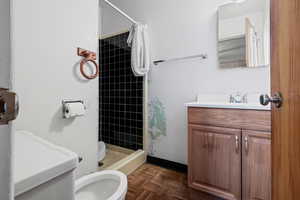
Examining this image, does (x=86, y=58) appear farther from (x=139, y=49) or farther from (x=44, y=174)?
(x=44, y=174)

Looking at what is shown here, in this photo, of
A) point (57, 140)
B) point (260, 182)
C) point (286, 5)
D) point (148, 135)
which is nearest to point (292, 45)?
point (286, 5)

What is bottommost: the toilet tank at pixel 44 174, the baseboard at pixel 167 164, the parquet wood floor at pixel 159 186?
the parquet wood floor at pixel 159 186

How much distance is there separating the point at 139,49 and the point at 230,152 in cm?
137

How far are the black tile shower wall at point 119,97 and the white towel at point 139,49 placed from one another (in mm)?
243

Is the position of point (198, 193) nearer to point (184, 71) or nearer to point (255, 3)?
point (184, 71)

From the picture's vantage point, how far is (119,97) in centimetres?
217

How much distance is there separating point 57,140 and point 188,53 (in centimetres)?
152

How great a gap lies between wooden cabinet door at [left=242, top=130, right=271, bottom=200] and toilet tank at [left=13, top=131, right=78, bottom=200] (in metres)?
1.14

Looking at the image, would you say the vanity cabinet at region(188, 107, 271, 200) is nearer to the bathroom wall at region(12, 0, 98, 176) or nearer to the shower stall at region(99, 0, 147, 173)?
the shower stall at region(99, 0, 147, 173)

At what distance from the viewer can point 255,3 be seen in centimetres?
138

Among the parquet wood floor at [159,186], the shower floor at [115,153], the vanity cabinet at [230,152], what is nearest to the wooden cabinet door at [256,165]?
the vanity cabinet at [230,152]

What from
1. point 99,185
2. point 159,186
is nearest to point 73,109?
point 99,185

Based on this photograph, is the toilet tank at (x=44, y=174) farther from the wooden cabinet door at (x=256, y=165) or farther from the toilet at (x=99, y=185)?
the wooden cabinet door at (x=256, y=165)

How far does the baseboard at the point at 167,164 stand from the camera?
1.70 metres
